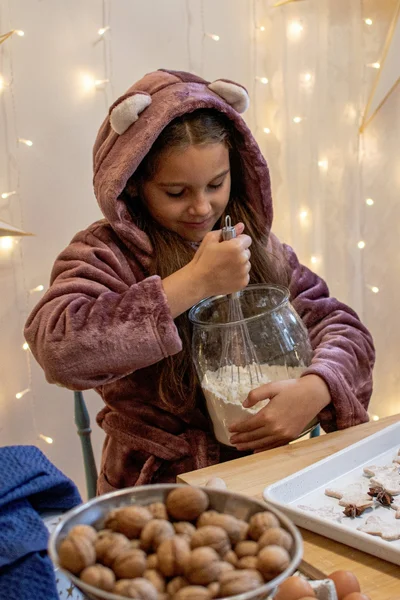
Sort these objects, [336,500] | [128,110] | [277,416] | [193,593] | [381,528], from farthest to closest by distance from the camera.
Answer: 1. [128,110]
2. [277,416]
3. [336,500]
4. [381,528]
5. [193,593]

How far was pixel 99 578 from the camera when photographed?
1.39 feet

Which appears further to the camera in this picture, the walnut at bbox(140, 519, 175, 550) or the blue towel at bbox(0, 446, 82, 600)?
the blue towel at bbox(0, 446, 82, 600)

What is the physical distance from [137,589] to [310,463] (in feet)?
1.71

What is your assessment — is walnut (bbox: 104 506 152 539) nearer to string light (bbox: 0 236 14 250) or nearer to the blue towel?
the blue towel

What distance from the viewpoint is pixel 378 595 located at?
23.9 inches

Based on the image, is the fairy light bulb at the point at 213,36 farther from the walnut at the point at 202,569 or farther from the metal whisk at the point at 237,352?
the walnut at the point at 202,569

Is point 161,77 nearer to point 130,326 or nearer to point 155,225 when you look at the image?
point 155,225

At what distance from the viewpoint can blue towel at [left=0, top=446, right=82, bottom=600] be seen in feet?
2.34

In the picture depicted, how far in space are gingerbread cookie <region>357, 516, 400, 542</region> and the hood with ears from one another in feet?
2.13

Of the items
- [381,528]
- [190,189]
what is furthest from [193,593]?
[190,189]

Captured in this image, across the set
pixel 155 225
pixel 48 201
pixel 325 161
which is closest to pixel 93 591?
pixel 155 225

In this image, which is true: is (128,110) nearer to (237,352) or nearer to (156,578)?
(237,352)

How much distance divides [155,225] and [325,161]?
1.01 metres

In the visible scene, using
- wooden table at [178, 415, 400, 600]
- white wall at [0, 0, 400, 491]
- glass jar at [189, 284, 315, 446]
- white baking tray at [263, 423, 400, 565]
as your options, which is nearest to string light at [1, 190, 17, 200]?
white wall at [0, 0, 400, 491]
